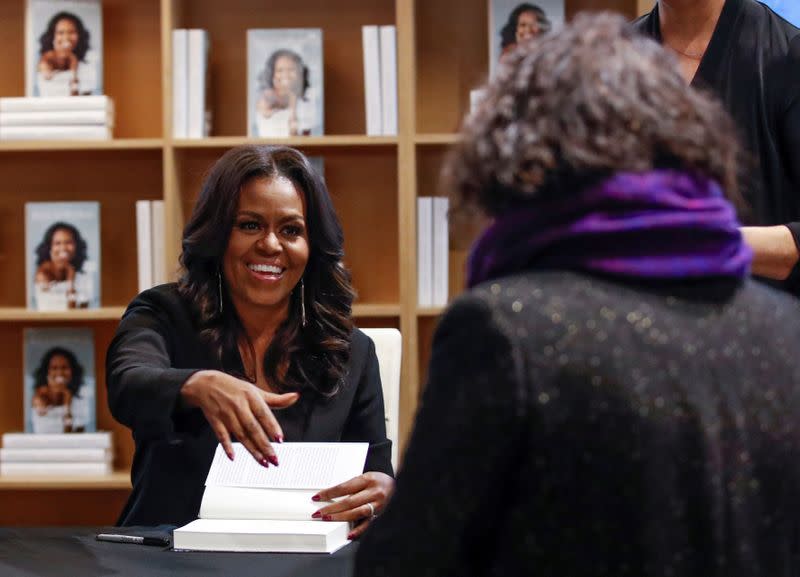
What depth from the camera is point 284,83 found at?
357 centimetres

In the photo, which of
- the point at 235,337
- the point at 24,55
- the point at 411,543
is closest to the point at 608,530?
the point at 411,543

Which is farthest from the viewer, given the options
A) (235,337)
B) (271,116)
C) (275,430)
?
(271,116)

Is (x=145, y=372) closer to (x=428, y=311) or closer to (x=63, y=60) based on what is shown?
(x=428, y=311)

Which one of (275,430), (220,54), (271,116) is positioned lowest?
(275,430)

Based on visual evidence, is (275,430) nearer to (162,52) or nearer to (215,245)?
(215,245)

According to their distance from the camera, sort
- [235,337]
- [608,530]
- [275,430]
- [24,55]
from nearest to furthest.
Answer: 1. [608,530]
2. [275,430]
3. [235,337]
4. [24,55]

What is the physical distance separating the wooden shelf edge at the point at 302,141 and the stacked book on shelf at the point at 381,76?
0.03 m

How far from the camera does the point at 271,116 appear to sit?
3.55 meters

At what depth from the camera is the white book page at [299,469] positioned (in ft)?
5.90

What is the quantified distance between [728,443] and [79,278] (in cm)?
302

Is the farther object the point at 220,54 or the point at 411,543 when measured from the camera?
the point at 220,54

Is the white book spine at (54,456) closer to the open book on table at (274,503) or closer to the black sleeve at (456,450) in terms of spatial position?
the open book on table at (274,503)

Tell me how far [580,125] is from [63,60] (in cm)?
304

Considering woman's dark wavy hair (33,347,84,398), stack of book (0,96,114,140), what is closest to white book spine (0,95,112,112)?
stack of book (0,96,114,140)
